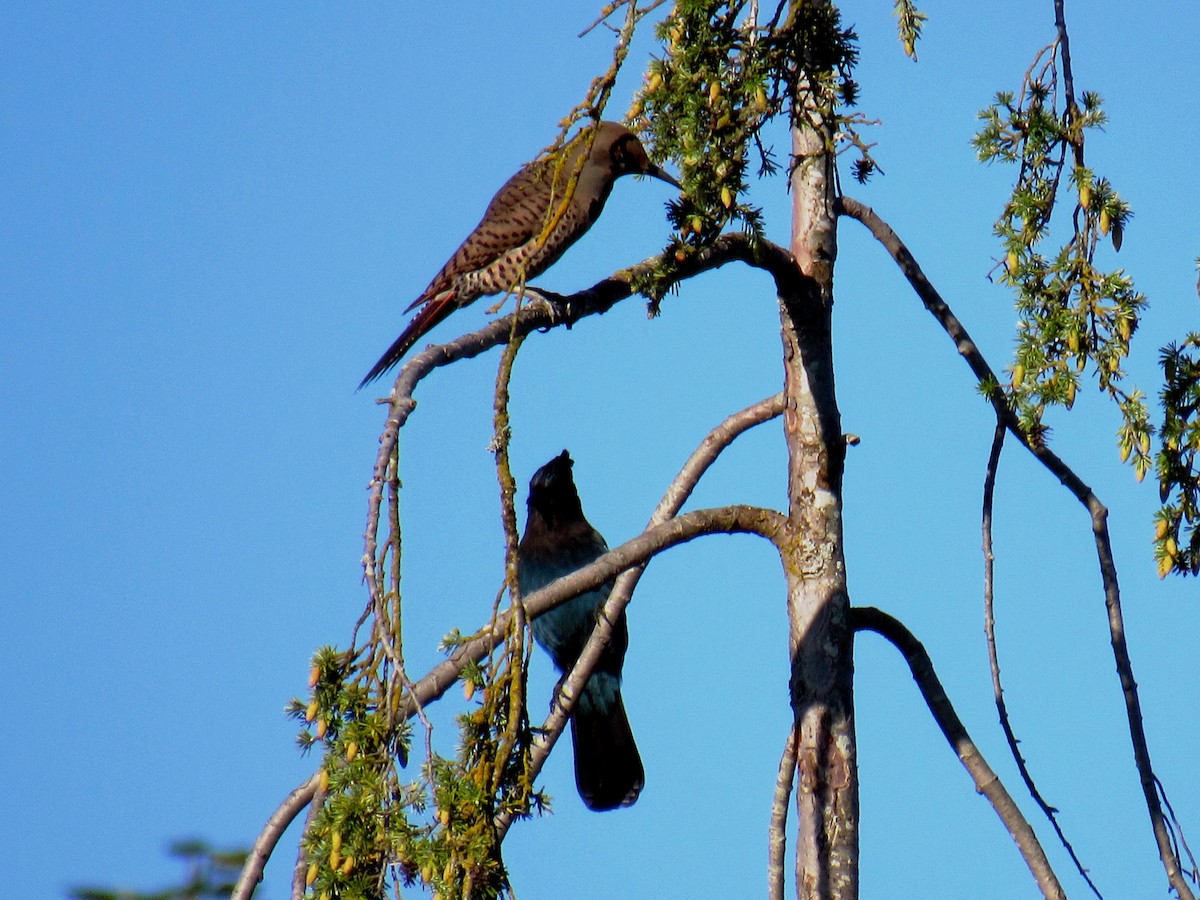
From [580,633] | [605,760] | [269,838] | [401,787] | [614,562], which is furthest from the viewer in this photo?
[605,760]

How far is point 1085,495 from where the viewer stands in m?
4.25

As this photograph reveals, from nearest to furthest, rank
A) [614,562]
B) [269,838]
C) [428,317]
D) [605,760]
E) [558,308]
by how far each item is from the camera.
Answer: [269,838] → [614,562] → [558,308] → [428,317] → [605,760]

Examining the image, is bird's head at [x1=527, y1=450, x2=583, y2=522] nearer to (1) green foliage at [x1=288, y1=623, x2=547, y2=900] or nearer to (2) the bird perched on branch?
(2) the bird perched on branch

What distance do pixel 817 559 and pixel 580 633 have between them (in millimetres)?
2737

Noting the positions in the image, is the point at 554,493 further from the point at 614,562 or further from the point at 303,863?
the point at 303,863

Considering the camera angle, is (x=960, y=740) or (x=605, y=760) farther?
(x=605, y=760)

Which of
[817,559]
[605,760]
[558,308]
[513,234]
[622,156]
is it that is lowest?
[817,559]

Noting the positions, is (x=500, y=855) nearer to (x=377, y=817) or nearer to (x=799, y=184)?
(x=377, y=817)

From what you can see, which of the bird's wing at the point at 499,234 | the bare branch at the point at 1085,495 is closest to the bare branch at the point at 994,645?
the bare branch at the point at 1085,495

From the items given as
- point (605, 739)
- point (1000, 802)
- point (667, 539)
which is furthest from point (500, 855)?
point (605, 739)

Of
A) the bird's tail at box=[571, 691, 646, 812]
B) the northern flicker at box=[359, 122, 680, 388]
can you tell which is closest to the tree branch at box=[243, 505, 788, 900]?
the northern flicker at box=[359, 122, 680, 388]

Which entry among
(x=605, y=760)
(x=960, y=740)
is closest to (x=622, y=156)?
(x=960, y=740)

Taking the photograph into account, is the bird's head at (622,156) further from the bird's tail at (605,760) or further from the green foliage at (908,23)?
the bird's tail at (605,760)

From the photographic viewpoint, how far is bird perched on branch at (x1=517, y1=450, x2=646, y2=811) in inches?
260
